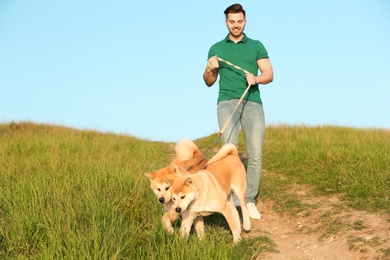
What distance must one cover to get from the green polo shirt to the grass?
5.70 ft

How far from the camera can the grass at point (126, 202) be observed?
4551 mm

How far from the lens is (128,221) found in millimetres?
5289

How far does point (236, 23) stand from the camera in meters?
6.36

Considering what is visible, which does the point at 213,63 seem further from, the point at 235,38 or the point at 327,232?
the point at 327,232

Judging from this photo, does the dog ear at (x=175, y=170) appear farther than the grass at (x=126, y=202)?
Yes

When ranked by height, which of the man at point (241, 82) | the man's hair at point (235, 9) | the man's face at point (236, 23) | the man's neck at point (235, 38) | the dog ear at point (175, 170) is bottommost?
the dog ear at point (175, 170)

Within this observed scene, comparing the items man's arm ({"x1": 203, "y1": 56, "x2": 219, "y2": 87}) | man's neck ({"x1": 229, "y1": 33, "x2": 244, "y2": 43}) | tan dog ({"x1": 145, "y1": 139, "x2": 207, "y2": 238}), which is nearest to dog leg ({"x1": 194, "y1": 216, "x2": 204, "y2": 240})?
tan dog ({"x1": 145, "y1": 139, "x2": 207, "y2": 238})

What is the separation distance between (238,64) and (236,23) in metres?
0.57

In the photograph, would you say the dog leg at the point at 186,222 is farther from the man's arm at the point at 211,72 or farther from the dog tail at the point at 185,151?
the man's arm at the point at 211,72

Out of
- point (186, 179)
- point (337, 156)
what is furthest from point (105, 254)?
point (337, 156)

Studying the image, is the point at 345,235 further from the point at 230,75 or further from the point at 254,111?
the point at 230,75

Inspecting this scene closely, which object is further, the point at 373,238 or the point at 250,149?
the point at 250,149

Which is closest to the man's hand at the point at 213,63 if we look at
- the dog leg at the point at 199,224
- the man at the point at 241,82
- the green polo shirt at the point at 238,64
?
the man at the point at 241,82

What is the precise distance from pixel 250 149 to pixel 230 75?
110cm
